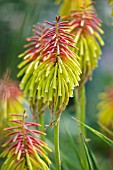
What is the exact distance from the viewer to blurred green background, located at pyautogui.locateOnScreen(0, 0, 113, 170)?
47.0 inches

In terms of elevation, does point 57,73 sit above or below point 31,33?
below

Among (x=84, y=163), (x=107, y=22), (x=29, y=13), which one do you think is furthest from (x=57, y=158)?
(x=107, y=22)

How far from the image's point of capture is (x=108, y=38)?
1986 millimetres

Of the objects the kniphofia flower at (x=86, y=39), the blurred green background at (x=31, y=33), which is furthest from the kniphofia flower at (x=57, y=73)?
the blurred green background at (x=31, y=33)

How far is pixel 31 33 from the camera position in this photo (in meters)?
1.76

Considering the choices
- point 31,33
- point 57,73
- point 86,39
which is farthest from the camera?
point 31,33

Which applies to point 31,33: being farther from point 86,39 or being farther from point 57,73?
point 57,73

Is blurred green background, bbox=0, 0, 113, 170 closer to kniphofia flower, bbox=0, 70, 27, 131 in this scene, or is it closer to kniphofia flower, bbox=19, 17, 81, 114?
kniphofia flower, bbox=0, 70, 27, 131

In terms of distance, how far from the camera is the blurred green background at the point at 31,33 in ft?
3.92

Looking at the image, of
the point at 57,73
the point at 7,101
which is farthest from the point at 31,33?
the point at 57,73

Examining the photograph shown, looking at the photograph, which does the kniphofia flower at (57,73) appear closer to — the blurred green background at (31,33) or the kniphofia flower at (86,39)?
the kniphofia flower at (86,39)

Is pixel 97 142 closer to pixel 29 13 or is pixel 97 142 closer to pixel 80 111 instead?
pixel 29 13

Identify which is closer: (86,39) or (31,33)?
(86,39)

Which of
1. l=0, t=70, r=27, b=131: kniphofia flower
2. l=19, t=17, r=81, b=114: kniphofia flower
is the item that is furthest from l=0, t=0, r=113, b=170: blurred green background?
l=19, t=17, r=81, b=114: kniphofia flower
